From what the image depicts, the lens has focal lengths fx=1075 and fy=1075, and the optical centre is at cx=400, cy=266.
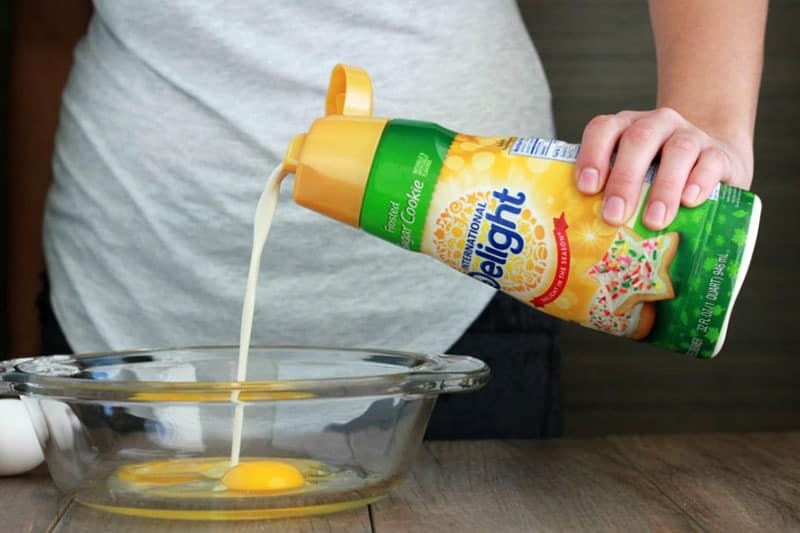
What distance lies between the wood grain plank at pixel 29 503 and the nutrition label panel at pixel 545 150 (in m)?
0.38

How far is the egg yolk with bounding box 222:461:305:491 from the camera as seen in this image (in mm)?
685

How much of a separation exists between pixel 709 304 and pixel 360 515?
25cm

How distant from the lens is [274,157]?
3.33 ft

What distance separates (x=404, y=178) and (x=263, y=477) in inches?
8.4

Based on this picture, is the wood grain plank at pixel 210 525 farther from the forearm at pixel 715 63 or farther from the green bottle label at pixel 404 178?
the forearm at pixel 715 63

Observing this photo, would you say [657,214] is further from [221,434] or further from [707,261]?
[221,434]

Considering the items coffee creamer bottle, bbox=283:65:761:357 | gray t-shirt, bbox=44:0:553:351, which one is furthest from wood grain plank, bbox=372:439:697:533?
gray t-shirt, bbox=44:0:553:351

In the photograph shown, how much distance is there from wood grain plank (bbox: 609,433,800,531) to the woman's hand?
0.64ft

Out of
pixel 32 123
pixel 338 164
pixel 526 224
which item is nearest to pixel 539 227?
pixel 526 224

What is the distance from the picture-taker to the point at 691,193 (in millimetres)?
647

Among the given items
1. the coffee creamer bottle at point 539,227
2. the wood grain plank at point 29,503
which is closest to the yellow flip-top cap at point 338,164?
the coffee creamer bottle at point 539,227

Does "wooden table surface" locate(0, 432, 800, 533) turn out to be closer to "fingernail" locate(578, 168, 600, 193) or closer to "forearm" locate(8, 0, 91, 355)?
"fingernail" locate(578, 168, 600, 193)

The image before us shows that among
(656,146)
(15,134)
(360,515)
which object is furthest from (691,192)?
(15,134)

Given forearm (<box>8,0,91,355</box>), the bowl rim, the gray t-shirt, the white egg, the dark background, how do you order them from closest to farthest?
the bowl rim
the white egg
the gray t-shirt
forearm (<box>8,0,91,355</box>)
the dark background
